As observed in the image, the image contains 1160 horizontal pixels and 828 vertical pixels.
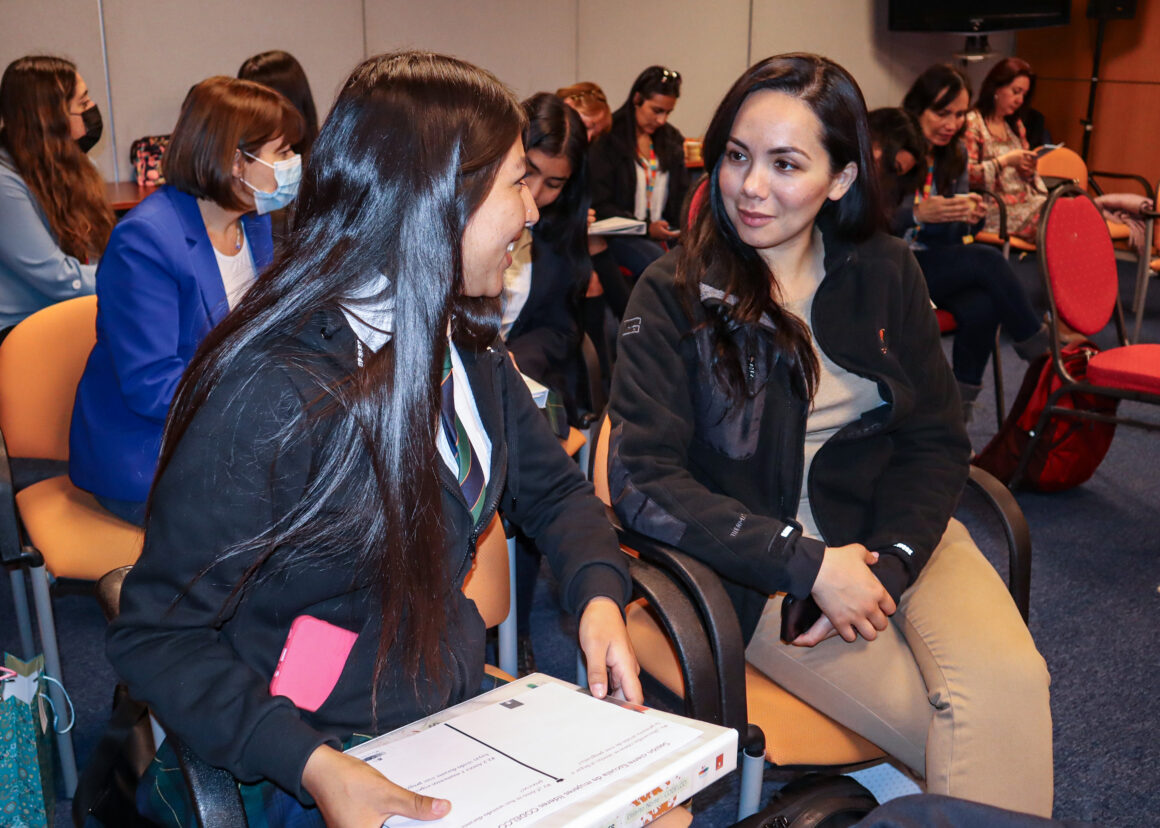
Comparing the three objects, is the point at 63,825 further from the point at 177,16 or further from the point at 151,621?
the point at 177,16

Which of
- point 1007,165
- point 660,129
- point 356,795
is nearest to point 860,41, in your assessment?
point 1007,165

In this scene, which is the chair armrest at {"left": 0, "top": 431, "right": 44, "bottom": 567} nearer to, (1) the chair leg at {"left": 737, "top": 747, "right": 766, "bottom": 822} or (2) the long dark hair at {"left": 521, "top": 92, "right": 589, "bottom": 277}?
(1) the chair leg at {"left": 737, "top": 747, "right": 766, "bottom": 822}

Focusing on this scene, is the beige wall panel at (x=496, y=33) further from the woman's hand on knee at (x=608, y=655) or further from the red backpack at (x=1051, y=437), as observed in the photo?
the woman's hand on knee at (x=608, y=655)

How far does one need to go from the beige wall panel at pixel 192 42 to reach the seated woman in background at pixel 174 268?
292 centimetres

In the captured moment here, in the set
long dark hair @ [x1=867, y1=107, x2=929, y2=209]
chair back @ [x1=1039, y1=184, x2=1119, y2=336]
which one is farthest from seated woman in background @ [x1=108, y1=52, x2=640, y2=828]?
long dark hair @ [x1=867, y1=107, x2=929, y2=209]

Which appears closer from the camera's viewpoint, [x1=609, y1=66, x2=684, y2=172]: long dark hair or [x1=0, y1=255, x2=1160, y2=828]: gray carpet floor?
[x1=0, y1=255, x2=1160, y2=828]: gray carpet floor

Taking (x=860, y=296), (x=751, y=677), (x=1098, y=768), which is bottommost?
(x=1098, y=768)

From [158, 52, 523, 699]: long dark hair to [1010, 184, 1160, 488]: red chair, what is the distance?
2424 mm

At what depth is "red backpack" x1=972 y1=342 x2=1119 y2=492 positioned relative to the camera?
3.18m

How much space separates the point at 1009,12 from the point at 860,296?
21.0 ft

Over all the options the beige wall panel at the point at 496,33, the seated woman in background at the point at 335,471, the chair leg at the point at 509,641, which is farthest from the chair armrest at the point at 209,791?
the beige wall panel at the point at 496,33

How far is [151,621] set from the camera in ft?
3.29

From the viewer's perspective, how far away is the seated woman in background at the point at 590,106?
4.56 metres

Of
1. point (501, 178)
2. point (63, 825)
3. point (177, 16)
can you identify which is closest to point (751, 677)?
point (501, 178)
